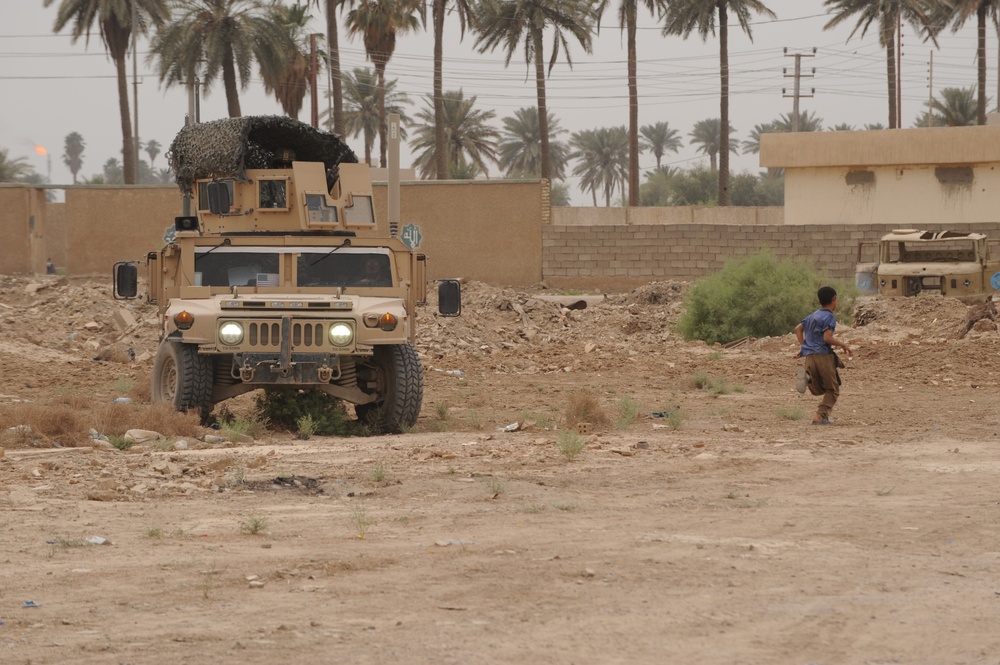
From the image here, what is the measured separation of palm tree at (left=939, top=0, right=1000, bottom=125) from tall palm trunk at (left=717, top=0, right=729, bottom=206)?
11455 mm

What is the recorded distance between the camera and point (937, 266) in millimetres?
24859

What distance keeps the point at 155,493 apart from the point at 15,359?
12.9m

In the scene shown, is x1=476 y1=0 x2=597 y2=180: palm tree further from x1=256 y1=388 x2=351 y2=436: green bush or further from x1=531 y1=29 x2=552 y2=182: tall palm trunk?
x1=256 y1=388 x2=351 y2=436: green bush

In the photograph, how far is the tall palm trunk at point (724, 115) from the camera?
169ft

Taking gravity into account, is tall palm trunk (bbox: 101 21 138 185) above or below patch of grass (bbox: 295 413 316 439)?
above

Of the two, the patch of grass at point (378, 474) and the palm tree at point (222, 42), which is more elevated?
the palm tree at point (222, 42)

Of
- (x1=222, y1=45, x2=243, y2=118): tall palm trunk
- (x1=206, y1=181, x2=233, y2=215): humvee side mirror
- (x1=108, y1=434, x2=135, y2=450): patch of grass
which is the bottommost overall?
(x1=108, y1=434, x2=135, y2=450): patch of grass

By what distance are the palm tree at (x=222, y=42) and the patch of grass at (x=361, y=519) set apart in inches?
1524

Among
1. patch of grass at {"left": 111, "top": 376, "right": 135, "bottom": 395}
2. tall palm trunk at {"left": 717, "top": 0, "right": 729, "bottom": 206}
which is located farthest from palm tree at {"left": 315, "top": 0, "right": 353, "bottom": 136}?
patch of grass at {"left": 111, "top": 376, "right": 135, "bottom": 395}

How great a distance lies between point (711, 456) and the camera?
34.7 ft

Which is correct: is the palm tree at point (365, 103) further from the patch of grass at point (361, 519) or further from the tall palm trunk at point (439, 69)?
the patch of grass at point (361, 519)

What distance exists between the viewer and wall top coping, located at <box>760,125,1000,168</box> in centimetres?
3559

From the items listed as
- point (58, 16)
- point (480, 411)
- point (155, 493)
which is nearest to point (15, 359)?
point (480, 411)

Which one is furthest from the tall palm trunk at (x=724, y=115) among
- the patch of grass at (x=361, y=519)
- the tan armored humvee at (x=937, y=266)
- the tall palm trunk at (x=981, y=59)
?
the patch of grass at (x=361, y=519)
